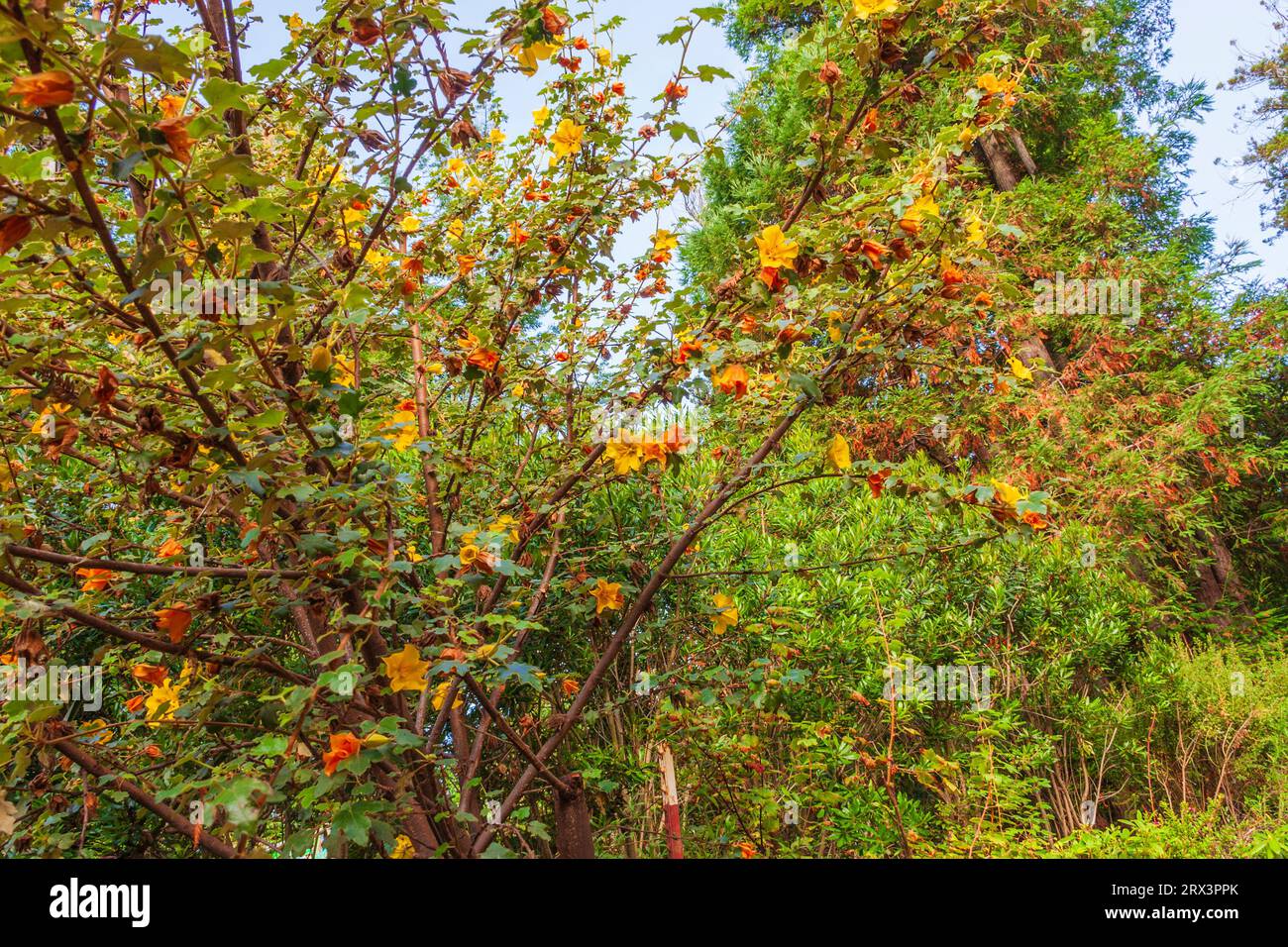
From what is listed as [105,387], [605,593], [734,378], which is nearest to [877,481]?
[734,378]

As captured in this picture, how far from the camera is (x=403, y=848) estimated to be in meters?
1.70

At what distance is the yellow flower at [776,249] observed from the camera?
1.48 m

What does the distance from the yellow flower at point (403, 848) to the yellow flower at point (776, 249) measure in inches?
49.6

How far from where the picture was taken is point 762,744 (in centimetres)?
255

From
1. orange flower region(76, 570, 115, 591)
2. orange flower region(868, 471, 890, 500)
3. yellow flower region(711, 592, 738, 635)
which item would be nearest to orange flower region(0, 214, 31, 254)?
orange flower region(76, 570, 115, 591)

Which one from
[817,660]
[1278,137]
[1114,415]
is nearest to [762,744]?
[817,660]

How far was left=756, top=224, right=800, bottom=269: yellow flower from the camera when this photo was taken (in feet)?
4.85

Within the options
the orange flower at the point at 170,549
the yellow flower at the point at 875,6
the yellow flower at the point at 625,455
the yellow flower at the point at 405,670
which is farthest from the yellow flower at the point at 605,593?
the yellow flower at the point at 875,6

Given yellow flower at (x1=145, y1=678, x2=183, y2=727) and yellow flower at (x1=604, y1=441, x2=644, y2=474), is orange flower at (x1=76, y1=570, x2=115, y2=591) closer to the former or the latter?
yellow flower at (x1=145, y1=678, x2=183, y2=727)

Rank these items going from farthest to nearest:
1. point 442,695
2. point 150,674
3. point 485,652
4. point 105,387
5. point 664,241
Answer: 1. point 664,241
2. point 442,695
3. point 150,674
4. point 485,652
5. point 105,387

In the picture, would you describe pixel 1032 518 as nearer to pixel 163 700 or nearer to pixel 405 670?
pixel 405 670

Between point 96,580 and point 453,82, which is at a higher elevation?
point 453,82

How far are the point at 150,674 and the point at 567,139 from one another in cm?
140
